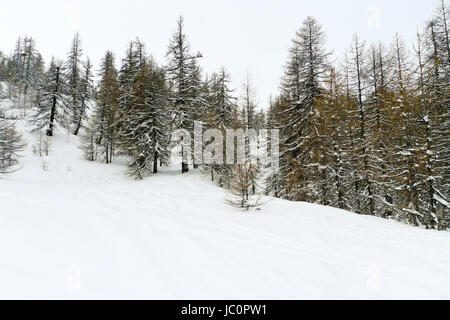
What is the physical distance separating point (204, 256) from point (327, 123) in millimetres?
12927

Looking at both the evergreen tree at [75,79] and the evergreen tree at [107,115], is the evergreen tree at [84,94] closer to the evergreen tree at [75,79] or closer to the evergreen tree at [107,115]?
the evergreen tree at [75,79]

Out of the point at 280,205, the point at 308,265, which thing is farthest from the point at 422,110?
the point at 308,265

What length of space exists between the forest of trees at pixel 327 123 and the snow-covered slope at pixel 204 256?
118 inches

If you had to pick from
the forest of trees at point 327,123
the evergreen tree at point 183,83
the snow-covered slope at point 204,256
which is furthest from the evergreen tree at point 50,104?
the snow-covered slope at point 204,256

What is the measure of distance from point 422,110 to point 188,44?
18829mm

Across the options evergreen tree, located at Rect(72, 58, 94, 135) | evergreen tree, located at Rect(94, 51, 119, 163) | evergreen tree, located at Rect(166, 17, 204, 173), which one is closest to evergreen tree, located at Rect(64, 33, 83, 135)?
evergreen tree, located at Rect(72, 58, 94, 135)

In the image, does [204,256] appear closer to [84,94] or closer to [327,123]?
[327,123]

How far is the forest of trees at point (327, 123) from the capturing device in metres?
10.9

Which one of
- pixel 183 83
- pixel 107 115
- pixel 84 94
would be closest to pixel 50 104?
pixel 84 94

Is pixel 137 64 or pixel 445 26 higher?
pixel 137 64

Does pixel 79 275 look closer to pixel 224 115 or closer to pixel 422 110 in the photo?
pixel 422 110

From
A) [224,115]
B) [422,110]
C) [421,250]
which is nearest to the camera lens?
[421,250]

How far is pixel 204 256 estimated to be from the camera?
3.98 metres

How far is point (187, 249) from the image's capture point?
13.9ft
